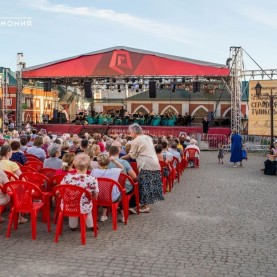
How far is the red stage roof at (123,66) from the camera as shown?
21.3m

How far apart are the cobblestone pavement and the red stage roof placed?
14.5 meters

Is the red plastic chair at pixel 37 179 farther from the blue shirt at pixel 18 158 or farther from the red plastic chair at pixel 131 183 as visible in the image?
the blue shirt at pixel 18 158

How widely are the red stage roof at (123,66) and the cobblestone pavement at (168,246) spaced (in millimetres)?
14463

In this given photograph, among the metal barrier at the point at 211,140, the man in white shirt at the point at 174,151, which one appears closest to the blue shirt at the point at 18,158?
the man in white shirt at the point at 174,151

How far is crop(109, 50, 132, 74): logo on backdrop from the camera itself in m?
22.3

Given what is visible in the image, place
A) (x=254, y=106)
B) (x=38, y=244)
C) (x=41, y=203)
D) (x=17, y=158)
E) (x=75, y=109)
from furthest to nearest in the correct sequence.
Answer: (x=75, y=109) → (x=254, y=106) → (x=17, y=158) → (x=41, y=203) → (x=38, y=244)

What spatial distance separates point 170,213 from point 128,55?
16.8 m

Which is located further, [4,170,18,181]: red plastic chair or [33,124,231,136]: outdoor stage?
[33,124,231,136]: outdoor stage

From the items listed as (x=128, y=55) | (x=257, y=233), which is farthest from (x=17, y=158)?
(x=128, y=55)

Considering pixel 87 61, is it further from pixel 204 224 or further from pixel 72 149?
pixel 204 224

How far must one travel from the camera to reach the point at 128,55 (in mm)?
22422

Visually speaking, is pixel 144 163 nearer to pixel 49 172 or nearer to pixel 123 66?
pixel 49 172

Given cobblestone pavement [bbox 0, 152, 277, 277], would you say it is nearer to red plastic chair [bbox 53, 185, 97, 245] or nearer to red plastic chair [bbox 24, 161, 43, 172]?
red plastic chair [bbox 53, 185, 97, 245]

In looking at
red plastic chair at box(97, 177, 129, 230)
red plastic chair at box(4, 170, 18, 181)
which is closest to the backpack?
red plastic chair at box(97, 177, 129, 230)
